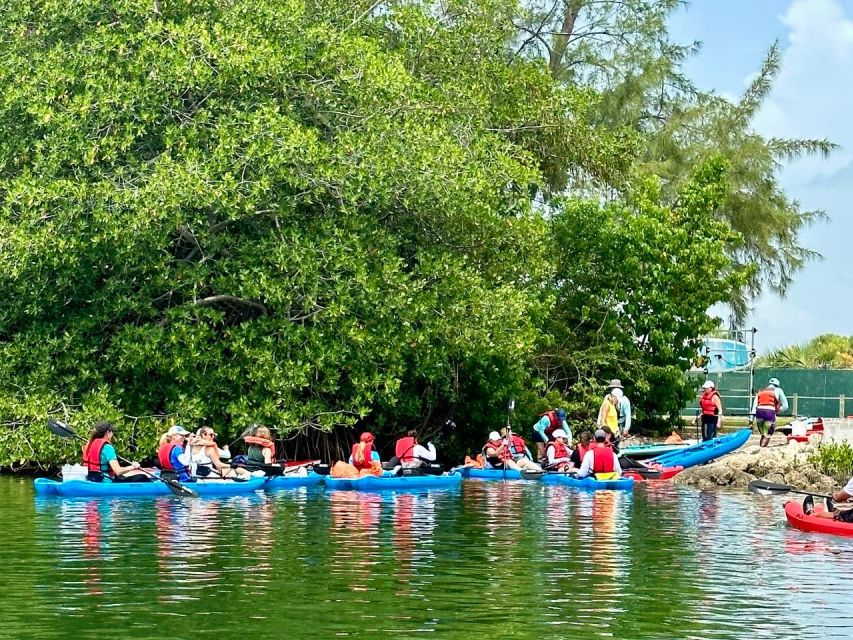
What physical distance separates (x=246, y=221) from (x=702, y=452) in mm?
11314

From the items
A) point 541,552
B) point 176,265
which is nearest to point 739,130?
point 176,265

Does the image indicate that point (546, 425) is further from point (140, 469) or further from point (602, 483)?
point (140, 469)

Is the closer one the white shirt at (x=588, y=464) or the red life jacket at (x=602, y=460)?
the red life jacket at (x=602, y=460)

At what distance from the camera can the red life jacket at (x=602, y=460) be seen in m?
28.5

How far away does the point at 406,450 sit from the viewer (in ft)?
96.9

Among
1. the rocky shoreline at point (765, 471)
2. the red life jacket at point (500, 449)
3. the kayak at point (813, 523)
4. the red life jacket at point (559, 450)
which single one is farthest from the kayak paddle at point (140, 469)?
the rocky shoreline at point (765, 471)

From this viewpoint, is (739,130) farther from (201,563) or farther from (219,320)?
(201,563)

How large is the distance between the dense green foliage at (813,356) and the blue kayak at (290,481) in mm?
26543

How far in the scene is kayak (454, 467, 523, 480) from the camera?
104 ft

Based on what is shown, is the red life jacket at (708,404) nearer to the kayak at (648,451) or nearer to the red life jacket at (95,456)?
the kayak at (648,451)

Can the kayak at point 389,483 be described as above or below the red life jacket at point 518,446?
below

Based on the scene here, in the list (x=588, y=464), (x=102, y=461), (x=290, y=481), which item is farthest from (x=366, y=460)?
(x=102, y=461)

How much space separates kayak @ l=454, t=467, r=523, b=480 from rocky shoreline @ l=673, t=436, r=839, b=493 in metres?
3.43

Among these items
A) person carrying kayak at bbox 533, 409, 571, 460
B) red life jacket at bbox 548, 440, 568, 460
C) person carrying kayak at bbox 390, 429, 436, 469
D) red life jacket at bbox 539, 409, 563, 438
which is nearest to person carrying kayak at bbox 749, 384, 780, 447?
person carrying kayak at bbox 533, 409, 571, 460
